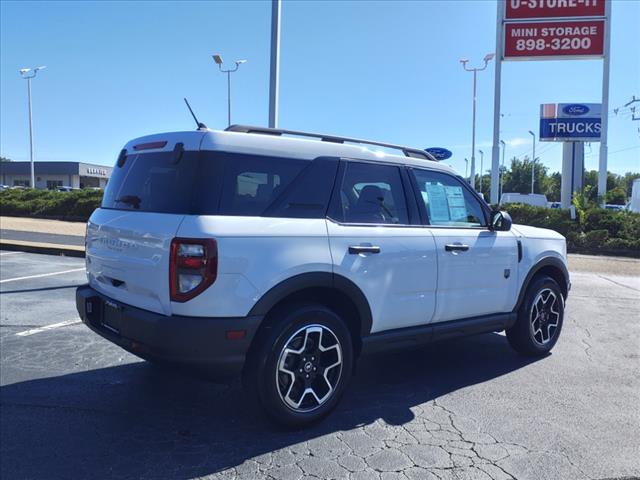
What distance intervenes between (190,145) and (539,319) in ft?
12.9

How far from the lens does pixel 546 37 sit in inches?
753

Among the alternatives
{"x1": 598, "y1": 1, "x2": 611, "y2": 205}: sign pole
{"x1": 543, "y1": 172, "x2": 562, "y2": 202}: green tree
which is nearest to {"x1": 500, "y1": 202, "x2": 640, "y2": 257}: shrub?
{"x1": 598, "y1": 1, "x2": 611, "y2": 205}: sign pole

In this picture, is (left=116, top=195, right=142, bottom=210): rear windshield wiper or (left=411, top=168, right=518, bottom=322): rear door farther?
(left=411, top=168, right=518, bottom=322): rear door

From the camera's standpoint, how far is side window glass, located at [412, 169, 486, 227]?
4551mm

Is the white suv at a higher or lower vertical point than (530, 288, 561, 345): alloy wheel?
higher

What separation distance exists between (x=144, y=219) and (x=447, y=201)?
2601mm

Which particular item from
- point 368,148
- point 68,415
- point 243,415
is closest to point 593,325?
point 368,148

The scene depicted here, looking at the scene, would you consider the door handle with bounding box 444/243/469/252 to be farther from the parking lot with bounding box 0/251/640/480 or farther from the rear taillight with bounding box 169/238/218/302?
the rear taillight with bounding box 169/238/218/302

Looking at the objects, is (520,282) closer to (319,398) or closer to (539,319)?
(539,319)

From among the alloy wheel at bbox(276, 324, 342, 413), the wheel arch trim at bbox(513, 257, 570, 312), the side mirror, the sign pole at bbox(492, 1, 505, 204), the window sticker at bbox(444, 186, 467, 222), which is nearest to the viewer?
the alloy wheel at bbox(276, 324, 342, 413)

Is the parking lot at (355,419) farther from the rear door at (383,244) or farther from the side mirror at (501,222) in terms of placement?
the side mirror at (501,222)

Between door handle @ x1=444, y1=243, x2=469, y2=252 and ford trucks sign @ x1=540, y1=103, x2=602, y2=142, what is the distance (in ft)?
85.6

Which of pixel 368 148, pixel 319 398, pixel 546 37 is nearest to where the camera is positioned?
pixel 319 398

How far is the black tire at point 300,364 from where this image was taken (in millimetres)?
3463
